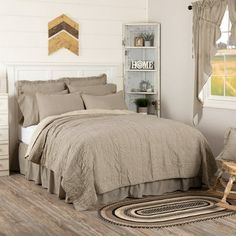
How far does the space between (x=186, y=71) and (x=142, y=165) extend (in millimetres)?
2051

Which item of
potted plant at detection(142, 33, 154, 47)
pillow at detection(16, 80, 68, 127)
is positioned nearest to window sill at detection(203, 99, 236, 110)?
potted plant at detection(142, 33, 154, 47)

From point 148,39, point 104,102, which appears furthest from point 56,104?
point 148,39

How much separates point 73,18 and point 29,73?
0.98 m

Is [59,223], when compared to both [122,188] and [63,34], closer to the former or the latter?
[122,188]

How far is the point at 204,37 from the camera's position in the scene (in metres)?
6.00

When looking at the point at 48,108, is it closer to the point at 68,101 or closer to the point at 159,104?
the point at 68,101

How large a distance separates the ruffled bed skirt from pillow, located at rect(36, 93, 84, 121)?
0.64 metres

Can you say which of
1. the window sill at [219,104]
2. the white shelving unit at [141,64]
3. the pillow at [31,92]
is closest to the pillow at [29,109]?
the pillow at [31,92]

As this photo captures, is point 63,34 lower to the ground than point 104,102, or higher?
higher

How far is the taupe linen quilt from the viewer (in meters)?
4.60

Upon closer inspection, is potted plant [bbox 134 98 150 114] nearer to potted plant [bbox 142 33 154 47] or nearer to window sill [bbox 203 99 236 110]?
potted plant [bbox 142 33 154 47]

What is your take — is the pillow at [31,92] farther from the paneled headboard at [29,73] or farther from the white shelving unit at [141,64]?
the white shelving unit at [141,64]

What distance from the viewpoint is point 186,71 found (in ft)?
21.6

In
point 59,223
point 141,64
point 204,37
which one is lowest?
point 59,223
